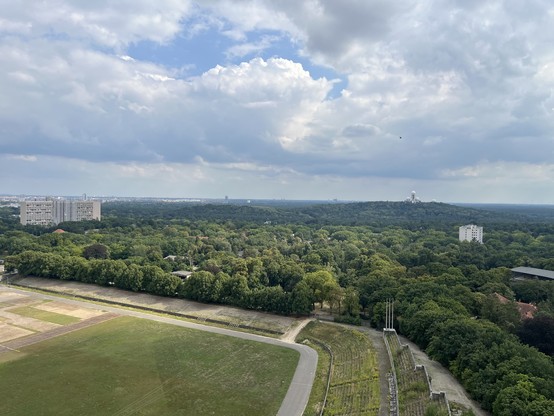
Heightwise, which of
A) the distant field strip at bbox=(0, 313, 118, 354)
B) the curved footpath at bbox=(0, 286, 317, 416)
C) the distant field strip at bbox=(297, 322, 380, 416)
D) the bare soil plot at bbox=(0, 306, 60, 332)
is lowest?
the bare soil plot at bbox=(0, 306, 60, 332)

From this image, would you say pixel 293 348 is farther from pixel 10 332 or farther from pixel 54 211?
Answer: pixel 54 211

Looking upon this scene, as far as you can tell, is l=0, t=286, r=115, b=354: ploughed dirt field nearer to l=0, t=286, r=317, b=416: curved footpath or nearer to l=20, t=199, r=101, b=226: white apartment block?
l=0, t=286, r=317, b=416: curved footpath

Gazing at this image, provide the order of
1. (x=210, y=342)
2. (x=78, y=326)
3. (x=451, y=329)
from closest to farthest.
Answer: (x=451, y=329) < (x=210, y=342) < (x=78, y=326)

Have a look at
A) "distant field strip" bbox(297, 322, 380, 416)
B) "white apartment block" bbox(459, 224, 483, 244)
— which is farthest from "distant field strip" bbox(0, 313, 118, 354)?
"white apartment block" bbox(459, 224, 483, 244)

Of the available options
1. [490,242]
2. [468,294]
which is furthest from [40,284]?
[490,242]

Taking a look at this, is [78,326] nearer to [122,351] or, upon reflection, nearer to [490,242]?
[122,351]

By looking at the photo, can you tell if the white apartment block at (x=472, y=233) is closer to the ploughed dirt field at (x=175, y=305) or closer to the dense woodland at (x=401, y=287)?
the dense woodland at (x=401, y=287)

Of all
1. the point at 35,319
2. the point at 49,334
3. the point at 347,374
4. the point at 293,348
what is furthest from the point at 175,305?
the point at 347,374
